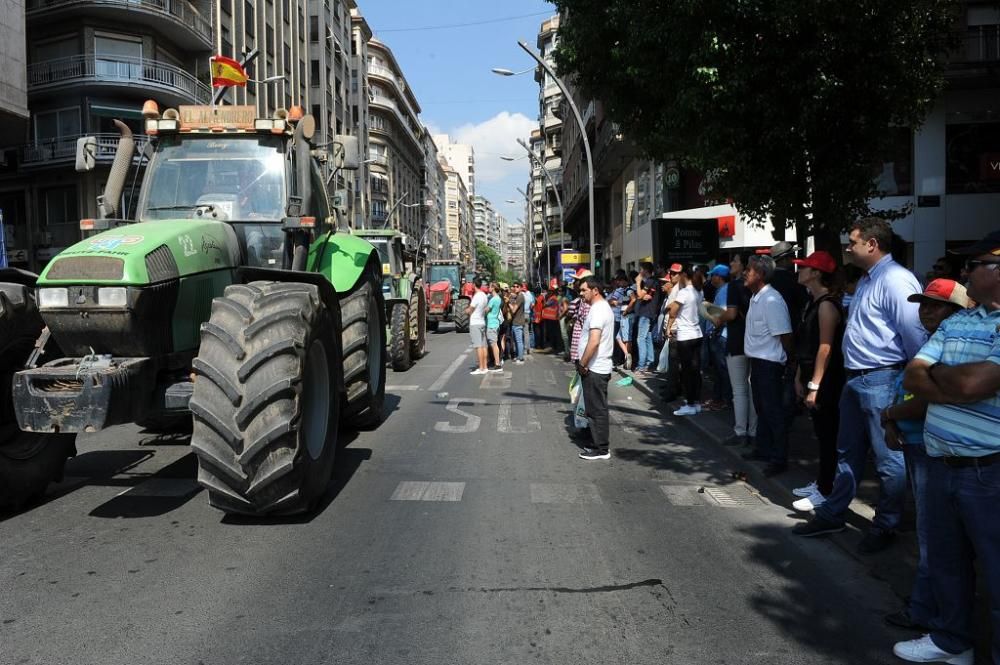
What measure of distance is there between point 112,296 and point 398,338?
34.7ft

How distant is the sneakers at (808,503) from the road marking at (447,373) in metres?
7.74

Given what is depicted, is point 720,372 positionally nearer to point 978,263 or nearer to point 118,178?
point 978,263

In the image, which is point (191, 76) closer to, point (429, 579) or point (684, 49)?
point (684, 49)

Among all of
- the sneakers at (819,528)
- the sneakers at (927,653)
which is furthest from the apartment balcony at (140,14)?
the sneakers at (927,653)

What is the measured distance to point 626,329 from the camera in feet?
52.3

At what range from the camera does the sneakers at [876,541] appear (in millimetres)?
4914

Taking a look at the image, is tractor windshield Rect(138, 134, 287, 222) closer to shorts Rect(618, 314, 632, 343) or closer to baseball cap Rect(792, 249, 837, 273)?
baseball cap Rect(792, 249, 837, 273)

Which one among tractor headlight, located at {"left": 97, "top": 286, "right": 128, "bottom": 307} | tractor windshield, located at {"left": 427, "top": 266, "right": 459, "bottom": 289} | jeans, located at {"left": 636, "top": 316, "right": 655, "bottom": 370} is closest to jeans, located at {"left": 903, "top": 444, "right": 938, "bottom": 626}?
tractor headlight, located at {"left": 97, "top": 286, "right": 128, "bottom": 307}

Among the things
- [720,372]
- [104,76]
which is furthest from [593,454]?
[104,76]

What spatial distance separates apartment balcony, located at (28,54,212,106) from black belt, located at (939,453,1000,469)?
33.6 meters

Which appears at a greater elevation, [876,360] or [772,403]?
[876,360]

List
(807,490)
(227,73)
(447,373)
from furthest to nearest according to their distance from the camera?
(447,373) < (227,73) < (807,490)

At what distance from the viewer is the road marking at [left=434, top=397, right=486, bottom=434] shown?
30.7ft

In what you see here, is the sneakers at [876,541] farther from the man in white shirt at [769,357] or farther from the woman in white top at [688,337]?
the woman in white top at [688,337]
